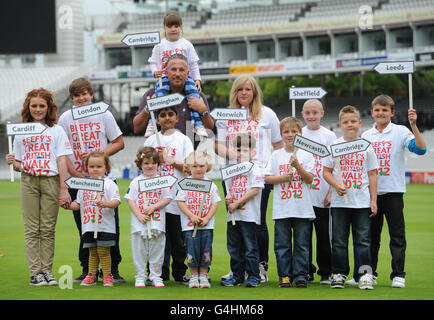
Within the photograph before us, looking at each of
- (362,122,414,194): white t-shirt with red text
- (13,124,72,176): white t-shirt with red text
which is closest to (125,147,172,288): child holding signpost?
(13,124,72,176): white t-shirt with red text

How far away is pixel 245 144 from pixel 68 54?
4674 cm

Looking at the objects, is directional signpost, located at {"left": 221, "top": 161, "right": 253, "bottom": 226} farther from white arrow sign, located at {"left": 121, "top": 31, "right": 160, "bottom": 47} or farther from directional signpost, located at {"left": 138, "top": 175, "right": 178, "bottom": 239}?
white arrow sign, located at {"left": 121, "top": 31, "right": 160, "bottom": 47}

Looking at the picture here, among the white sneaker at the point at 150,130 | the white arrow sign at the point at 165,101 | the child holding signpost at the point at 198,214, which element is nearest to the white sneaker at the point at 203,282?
the child holding signpost at the point at 198,214

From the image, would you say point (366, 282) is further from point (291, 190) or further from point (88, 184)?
point (88, 184)

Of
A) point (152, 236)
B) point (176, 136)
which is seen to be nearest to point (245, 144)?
point (176, 136)

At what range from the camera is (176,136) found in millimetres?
7738

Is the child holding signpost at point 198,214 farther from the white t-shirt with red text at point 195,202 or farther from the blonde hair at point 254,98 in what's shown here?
the blonde hair at point 254,98

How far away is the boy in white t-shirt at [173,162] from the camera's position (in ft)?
25.2

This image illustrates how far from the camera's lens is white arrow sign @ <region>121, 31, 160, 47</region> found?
795cm

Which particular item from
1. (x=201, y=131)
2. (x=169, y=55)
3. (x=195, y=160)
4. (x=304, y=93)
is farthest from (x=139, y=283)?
(x=169, y=55)

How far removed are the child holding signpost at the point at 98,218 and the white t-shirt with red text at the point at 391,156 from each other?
285cm

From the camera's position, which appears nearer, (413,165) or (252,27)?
(413,165)
